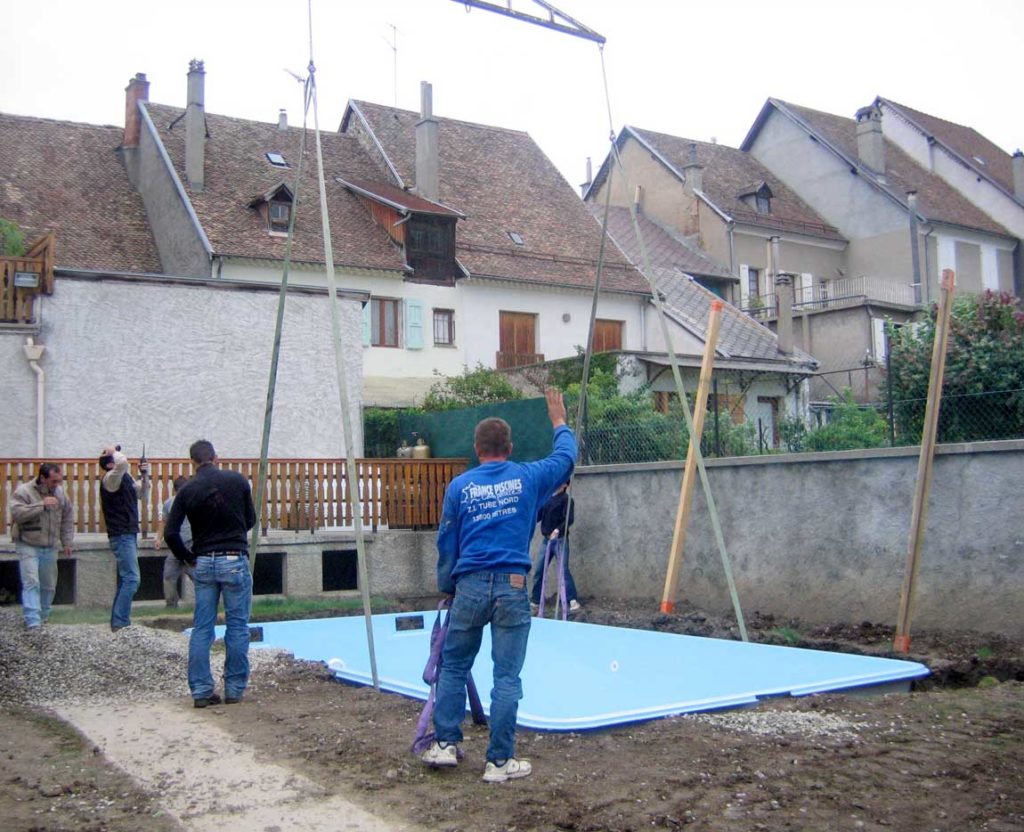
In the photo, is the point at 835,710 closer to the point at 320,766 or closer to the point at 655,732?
the point at 655,732

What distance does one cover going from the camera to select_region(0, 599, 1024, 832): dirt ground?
185 inches

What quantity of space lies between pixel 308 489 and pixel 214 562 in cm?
842

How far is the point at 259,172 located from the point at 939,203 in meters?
22.9

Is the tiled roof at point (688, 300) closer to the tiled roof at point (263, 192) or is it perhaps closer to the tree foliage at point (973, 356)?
the tiled roof at point (263, 192)

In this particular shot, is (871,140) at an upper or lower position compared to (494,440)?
upper

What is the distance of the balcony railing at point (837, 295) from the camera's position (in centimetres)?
3381

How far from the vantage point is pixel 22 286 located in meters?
17.1

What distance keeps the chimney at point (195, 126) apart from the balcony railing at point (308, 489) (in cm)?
1365

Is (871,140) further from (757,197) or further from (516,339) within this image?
(516,339)

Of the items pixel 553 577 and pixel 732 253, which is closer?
pixel 553 577

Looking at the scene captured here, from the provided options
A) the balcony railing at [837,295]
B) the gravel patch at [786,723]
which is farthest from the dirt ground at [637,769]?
the balcony railing at [837,295]

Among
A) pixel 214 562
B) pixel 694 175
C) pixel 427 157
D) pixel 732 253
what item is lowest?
pixel 214 562

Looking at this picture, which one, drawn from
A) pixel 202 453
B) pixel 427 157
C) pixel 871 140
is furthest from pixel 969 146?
pixel 202 453

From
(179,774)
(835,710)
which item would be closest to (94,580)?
(179,774)
